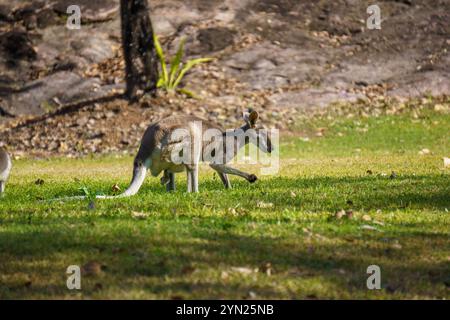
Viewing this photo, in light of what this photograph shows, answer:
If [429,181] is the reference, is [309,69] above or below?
above

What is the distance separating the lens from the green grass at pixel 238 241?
679cm

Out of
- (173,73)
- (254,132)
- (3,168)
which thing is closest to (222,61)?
(173,73)

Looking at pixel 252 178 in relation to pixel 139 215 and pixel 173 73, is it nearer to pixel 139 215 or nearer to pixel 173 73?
pixel 139 215

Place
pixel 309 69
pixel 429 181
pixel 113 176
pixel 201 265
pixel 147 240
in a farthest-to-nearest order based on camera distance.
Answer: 1. pixel 309 69
2. pixel 113 176
3. pixel 429 181
4. pixel 147 240
5. pixel 201 265

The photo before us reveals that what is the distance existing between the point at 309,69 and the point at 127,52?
5.12 metres

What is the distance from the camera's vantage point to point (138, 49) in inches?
846

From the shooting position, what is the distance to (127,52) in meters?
21.5

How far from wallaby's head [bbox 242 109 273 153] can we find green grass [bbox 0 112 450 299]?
2.01ft

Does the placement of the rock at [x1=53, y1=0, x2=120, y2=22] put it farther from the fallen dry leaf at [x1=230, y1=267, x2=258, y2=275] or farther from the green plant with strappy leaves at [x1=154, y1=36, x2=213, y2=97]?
the fallen dry leaf at [x1=230, y1=267, x2=258, y2=275]

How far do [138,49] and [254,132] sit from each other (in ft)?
29.8

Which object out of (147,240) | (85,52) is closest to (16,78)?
(85,52)

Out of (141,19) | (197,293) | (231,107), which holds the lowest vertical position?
(197,293)

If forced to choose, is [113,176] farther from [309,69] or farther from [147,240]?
[309,69]

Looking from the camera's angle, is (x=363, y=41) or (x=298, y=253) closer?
(x=298, y=253)
